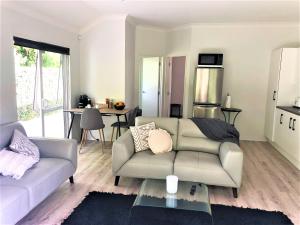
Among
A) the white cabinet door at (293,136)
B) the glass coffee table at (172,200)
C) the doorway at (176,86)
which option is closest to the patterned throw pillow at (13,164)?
the glass coffee table at (172,200)

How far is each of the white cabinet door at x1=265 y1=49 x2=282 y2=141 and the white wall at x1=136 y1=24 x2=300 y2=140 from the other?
20cm

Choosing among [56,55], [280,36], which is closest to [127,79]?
[56,55]

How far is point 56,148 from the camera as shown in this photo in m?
2.91

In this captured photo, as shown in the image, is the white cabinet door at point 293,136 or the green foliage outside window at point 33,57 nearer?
the green foliage outside window at point 33,57

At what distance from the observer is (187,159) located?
2.95 m

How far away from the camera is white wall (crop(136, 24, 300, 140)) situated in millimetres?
5254

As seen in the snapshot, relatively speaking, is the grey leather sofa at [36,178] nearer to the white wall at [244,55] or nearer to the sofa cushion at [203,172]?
the sofa cushion at [203,172]

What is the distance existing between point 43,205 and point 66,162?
499 millimetres

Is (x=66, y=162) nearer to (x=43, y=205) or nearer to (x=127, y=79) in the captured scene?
(x=43, y=205)

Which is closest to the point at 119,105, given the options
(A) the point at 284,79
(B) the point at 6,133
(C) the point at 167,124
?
(C) the point at 167,124

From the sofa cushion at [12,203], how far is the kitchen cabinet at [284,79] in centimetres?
451

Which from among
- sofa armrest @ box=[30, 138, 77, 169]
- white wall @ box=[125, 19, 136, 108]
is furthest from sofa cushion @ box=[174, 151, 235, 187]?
white wall @ box=[125, 19, 136, 108]

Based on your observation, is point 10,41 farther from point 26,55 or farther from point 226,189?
point 226,189

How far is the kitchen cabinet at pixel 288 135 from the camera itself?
386 cm
